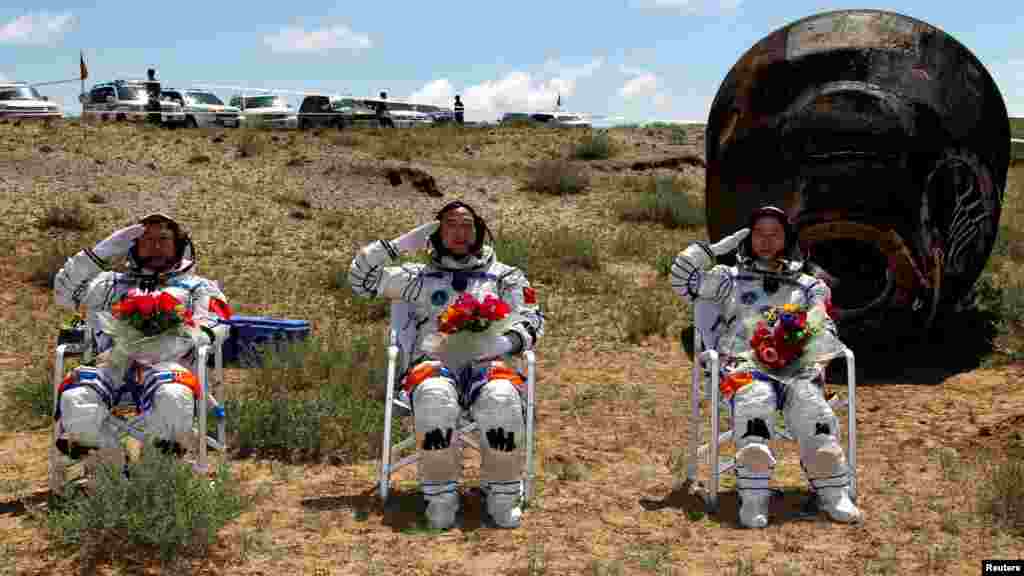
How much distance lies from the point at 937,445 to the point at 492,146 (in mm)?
18355

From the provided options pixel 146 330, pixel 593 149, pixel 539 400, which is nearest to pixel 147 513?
pixel 146 330

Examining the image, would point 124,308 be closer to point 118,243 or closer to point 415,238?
point 118,243

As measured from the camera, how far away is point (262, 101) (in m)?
28.5

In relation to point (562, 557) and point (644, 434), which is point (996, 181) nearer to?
point (644, 434)

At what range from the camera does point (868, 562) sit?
14.6 ft

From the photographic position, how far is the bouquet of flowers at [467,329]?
518cm

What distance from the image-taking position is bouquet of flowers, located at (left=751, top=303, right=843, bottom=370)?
511 cm

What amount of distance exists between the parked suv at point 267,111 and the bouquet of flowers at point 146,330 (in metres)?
22.3

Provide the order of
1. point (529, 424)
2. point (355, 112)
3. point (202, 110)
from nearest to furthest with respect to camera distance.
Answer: point (529, 424) → point (202, 110) → point (355, 112)

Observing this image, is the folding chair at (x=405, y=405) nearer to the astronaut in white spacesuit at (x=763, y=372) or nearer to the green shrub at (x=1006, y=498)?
the astronaut in white spacesuit at (x=763, y=372)

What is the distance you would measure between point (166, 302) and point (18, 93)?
21878 mm

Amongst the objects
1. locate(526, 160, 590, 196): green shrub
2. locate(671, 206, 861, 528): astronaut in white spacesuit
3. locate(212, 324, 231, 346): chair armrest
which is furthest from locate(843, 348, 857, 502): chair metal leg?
locate(526, 160, 590, 196): green shrub

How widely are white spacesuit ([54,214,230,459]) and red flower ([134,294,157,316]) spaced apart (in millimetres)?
254

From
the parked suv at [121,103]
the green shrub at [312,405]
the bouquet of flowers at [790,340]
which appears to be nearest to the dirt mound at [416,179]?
the parked suv at [121,103]
